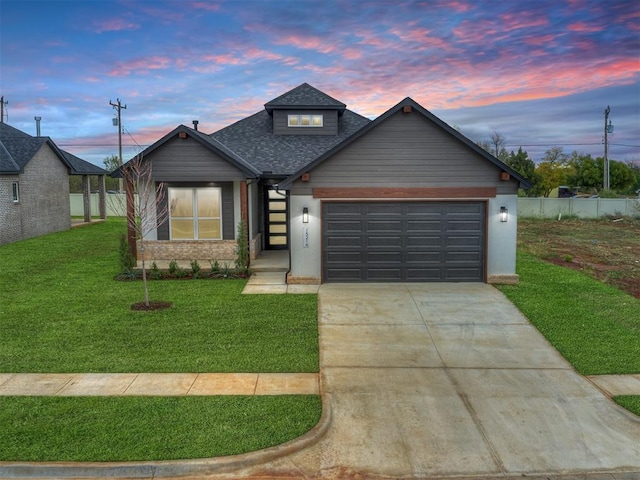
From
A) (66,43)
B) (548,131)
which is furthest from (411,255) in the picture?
(548,131)

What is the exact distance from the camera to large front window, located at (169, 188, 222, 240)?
696 inches

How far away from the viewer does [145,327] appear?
10297 mm

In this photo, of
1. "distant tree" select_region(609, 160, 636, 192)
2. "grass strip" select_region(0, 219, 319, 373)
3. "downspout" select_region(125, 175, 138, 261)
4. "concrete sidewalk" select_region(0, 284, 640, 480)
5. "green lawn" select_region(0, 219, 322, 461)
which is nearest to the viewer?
"concrete sidewalk" select_region(0, 284, 640, 480)

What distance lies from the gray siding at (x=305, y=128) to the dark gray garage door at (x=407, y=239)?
8.77 m

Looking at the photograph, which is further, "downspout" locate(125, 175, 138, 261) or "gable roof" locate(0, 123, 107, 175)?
"gable roof" locate(0, 123, 107, 175)

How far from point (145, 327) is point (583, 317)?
9473mm

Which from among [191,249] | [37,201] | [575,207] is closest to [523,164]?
[575,207]

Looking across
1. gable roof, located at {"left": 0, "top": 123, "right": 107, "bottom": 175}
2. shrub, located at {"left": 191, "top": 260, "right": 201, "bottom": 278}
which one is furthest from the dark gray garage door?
gable roof, located at {"left": 0, "top": 123, "right": 107, "bottom": 175}

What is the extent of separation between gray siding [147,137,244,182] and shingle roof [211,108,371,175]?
97.7 inches

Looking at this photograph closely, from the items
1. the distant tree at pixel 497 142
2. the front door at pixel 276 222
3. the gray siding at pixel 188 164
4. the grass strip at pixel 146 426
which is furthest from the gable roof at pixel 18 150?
the distant tree at pixel 497 142

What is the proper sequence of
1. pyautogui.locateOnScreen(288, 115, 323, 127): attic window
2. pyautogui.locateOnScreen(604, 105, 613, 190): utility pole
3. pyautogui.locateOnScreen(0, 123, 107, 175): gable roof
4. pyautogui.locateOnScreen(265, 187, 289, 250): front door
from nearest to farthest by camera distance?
pyautogui.locateOnScreen(265, 187, 289, 250): front door < pyautogui.locateOnScreen(288, 115, 323, 127): attic window < pyautogui.locateOnScreen(0, 123, 107, 175): gable roof < pyautogui.locateOnScreen(604, 105, 613, 190): utility pole

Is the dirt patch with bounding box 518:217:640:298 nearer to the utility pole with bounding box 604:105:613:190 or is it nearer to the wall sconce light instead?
the wall sconce light

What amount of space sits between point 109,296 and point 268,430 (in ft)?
27.7

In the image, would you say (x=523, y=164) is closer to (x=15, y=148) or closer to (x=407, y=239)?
(x=407, y=239)
